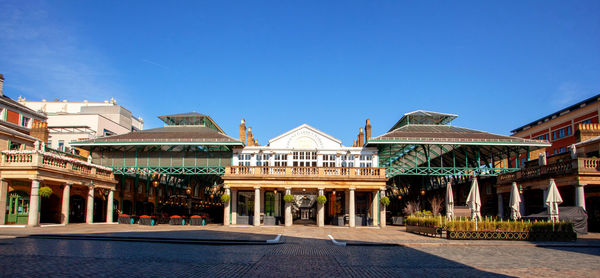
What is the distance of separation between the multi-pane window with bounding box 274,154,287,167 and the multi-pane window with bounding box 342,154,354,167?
5.45 metres

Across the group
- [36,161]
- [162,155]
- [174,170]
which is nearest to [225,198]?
[174,170]

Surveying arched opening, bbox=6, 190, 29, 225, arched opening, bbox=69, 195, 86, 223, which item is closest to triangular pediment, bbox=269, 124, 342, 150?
arched opening, bbox=69, 195, 86, 223

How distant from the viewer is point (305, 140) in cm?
3938

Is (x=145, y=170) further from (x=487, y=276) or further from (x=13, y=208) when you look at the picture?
(x=487, y=276)

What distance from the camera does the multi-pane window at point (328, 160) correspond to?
3918 centimetres

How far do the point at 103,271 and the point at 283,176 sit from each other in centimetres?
2474

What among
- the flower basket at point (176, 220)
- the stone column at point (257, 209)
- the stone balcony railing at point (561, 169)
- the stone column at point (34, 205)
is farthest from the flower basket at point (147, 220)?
the stone balcony railing at point (561, 169)

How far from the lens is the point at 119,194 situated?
42.3m

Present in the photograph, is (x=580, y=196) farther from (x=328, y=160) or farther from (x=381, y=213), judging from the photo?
(x=328, y=160)

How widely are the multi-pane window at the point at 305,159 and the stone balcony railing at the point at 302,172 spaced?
10.5 ft

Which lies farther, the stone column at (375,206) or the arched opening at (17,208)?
the stone column at (375,206)

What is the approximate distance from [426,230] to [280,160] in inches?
673

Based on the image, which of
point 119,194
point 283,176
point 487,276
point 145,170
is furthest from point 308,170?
point 487,276

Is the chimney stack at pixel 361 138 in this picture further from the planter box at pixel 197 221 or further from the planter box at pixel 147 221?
the planter box at pixel 147 221
